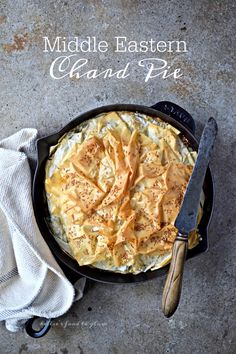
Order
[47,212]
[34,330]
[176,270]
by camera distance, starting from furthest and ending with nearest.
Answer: [34,330], [47,212], [176,270]

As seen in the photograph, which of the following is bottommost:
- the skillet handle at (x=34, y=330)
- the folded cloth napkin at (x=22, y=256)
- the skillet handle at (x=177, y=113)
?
the skillet handle at (x=34, y=330)

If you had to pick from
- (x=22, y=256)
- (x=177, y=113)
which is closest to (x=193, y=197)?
(x=177, y=113)

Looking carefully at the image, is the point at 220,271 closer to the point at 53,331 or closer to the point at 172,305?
the point at 172,305

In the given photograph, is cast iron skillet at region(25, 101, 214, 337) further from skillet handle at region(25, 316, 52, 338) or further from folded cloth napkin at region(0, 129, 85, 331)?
skillet handle at region(25, 316, 52, 338)

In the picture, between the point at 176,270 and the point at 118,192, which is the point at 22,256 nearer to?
the point at 118,192

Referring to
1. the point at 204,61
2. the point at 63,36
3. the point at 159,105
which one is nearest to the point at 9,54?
the point at 63,36

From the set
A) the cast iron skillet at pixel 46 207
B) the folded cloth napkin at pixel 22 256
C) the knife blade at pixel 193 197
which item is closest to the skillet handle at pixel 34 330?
the folded cloth napkin at pixel 22 256


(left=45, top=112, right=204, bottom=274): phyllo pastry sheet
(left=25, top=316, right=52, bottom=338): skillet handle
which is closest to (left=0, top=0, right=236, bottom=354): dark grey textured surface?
(left=25, top=316, right=52, bottom=338): skillet handle

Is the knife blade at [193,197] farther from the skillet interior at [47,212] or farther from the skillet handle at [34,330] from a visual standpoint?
the skillet handle at [34,330]
